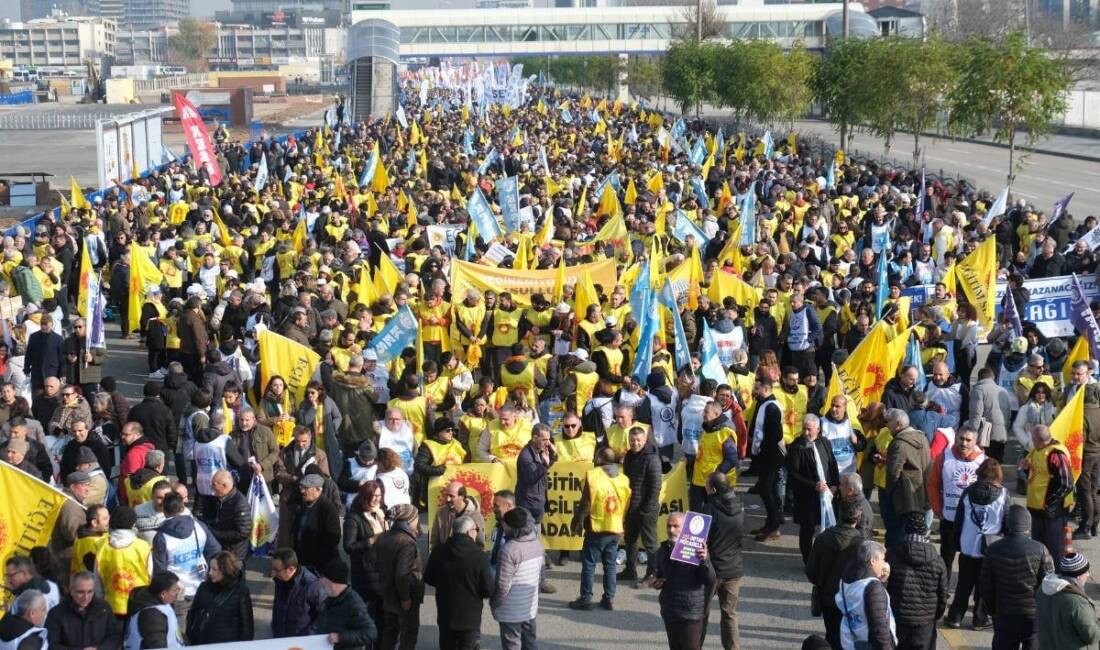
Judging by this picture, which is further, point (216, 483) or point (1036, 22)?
point (1036, 22)

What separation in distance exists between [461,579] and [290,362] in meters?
5.15

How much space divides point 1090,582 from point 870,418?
1.96 metres

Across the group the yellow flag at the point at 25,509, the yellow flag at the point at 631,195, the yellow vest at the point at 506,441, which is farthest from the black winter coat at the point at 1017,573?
the yellow flag at the point at 631,195

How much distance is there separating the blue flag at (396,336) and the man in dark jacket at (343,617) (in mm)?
6031

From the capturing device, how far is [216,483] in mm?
9594

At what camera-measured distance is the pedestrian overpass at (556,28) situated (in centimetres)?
10500

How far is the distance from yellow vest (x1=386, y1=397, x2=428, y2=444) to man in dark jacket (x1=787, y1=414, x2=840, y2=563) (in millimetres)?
2919

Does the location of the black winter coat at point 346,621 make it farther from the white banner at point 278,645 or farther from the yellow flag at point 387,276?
the yellow flag at point 387,276

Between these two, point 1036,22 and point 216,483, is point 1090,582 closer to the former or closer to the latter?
point 216,483

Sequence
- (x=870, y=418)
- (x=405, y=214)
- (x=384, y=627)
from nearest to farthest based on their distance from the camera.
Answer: (x=384, y=627), (x=870, y=418), (x=405, y=214)

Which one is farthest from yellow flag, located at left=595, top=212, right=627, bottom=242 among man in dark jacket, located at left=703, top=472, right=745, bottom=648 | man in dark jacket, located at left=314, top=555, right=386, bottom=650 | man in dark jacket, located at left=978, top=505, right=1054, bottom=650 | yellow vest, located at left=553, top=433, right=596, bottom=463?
man in dark jacket, located at left=314, top=555, right=386, bottom=650

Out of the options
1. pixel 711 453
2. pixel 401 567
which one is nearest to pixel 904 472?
pixel 711 453

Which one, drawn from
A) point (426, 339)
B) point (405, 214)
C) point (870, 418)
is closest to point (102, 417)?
point (426, 339)

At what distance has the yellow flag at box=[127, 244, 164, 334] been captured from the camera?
18188 mm
